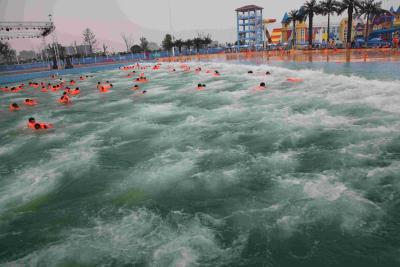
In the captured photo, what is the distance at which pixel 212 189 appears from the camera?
20.9 ft

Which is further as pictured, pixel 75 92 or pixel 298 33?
pixel 298 33

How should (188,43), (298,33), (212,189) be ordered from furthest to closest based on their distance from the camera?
(298,33) → (188,43) → (212,189)

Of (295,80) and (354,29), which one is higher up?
(354,29)

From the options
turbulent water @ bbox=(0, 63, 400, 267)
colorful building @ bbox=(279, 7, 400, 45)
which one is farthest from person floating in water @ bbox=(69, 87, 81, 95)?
colorful building @ bbox=(279, 7, 400, 45)

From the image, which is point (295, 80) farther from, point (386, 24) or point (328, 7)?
point (386, 24)

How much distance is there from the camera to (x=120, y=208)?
588 centimetres

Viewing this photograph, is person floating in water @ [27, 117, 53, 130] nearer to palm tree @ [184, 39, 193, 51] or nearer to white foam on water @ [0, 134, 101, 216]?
white foam on water @ [0, 134, 101, 216]

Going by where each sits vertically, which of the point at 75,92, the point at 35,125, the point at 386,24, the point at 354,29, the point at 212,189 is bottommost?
the point at 212,189

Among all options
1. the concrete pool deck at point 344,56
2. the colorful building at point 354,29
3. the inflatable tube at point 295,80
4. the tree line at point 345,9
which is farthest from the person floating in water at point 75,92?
the colorful building at point 354,29

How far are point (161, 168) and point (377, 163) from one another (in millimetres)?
5069

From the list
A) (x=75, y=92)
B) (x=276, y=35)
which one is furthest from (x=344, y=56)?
(x=276, y=35)

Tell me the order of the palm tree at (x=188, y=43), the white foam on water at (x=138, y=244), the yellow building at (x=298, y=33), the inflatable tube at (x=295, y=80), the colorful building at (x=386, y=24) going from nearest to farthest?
the white foam on water at (x=138, y=244)
the inflatable tube at (x=295, y=80)
the colorful building at (x=386, y=24)
the palm tree at (x=188, y=43)
the yellow building at (x=298, y=33)

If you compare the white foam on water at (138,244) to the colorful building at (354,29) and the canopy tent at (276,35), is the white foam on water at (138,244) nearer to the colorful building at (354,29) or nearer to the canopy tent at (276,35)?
the colorful building at (354,29)

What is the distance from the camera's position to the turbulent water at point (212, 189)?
4539mm
